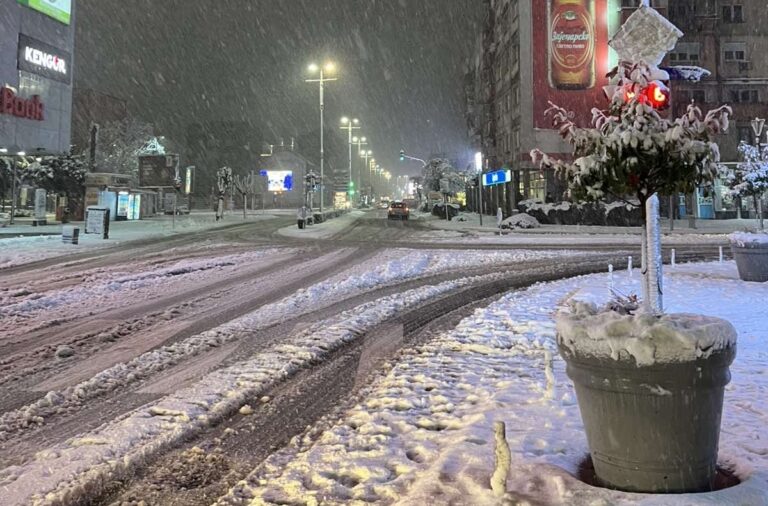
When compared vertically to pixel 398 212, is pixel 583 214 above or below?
below

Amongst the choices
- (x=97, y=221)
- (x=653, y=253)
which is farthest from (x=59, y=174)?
(x=653, y=253)

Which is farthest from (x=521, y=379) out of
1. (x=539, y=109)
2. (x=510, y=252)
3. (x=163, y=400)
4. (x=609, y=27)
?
(x=609, y=27)

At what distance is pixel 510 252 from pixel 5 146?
26.6m

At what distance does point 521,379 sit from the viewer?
549 cm

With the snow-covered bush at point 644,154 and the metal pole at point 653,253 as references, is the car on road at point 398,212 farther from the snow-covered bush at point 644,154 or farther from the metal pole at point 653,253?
the snow-covered bush at point 644,154

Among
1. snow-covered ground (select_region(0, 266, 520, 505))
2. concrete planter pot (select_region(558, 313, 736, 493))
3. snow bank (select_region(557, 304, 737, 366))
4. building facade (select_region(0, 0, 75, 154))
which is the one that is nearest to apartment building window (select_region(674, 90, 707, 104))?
building facade (select_region(0, 0, 75, 154))

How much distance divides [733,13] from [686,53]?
4989 mm

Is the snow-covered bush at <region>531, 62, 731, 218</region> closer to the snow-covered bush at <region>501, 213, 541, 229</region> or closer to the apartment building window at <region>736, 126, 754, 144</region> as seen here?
the snow-covered bush at <region>501, 213, 541, 229</region>

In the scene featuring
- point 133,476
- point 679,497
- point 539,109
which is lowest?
point 133,476

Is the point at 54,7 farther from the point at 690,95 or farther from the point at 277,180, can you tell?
the point at 277,180

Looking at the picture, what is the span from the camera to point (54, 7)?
→ 33.4 metres

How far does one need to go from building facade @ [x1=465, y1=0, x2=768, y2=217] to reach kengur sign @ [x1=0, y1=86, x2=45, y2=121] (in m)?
31.2

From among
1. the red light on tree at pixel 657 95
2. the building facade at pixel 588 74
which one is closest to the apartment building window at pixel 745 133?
the building facade at pixel 588 74

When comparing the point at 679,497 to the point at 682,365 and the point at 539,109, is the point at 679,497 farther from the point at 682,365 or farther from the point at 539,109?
the point at 539,109
